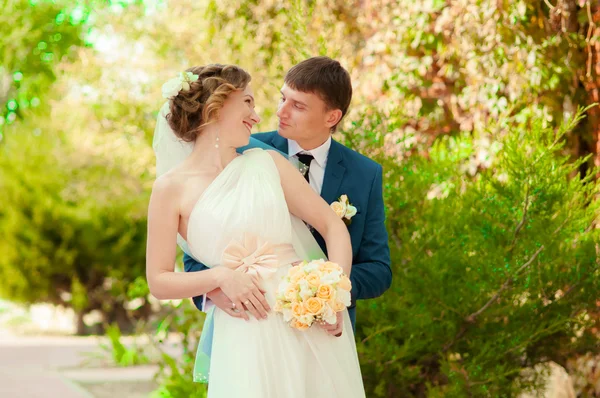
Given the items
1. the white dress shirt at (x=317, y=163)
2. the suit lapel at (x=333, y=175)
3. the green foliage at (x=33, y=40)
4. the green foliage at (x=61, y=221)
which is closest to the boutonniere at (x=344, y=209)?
the suit lapel at (x=333, y=175)

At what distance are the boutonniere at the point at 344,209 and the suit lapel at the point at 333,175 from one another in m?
0.13

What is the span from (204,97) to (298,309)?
792 mm

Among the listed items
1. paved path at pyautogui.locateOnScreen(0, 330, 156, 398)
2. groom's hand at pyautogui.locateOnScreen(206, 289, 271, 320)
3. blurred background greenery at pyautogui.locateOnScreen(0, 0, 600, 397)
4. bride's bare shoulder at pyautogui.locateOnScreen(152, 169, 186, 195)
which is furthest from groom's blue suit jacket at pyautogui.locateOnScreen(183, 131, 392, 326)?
paved path at pyautogui.locateOnScreen(0, 330, 156, 398)

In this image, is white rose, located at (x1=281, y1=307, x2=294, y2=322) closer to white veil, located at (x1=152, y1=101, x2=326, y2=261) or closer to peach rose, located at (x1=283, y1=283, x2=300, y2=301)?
peach rose, located at (x1=283, y1=283, x2=300, y2=301)

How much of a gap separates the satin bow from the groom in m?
0.34

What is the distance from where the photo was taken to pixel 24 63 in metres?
9.04

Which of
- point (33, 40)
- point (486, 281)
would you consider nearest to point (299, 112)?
point (486, 281)

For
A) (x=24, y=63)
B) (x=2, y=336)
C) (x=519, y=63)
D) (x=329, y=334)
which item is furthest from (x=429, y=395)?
(x=2, y=336)

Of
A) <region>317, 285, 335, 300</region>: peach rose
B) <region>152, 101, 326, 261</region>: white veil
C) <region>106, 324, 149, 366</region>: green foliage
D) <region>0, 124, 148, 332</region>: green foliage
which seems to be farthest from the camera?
<region>0, 124, 148, 332</region>: green foliage

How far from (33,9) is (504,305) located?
627 centimetres

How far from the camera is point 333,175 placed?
3.39 metres

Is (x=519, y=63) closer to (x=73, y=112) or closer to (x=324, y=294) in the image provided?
(x=324, y=294)

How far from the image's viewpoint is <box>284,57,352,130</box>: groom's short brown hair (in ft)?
11.0

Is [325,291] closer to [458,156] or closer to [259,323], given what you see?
[259,323]
